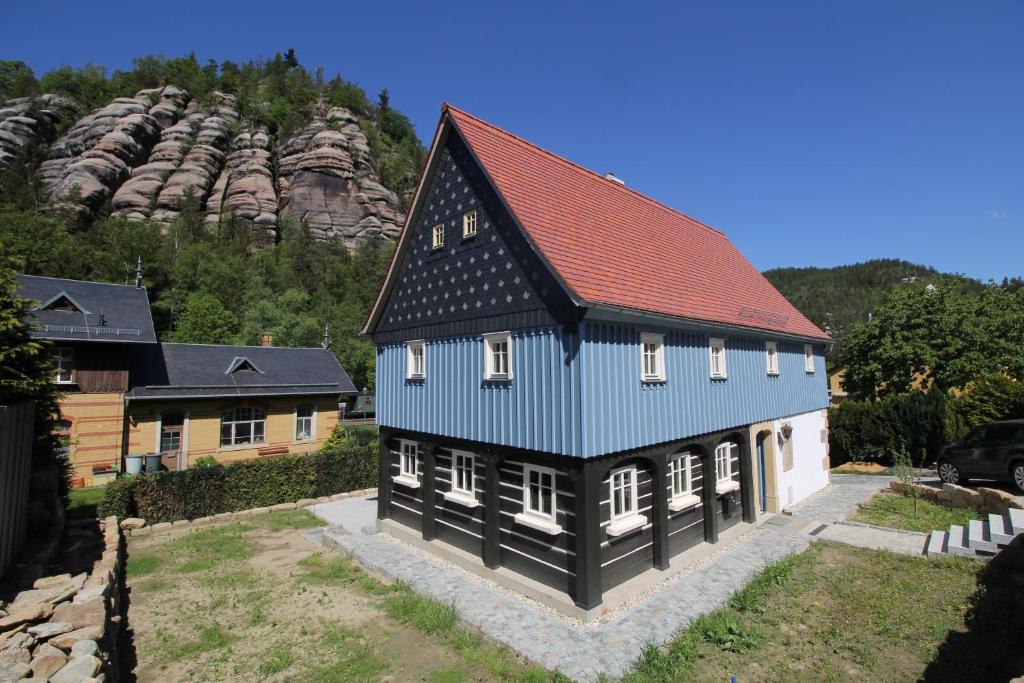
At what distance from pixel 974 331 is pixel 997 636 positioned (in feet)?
95.2

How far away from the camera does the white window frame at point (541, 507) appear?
30.3 ft

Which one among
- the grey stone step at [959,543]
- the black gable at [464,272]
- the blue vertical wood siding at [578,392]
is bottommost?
the grey stone step at [959,543]

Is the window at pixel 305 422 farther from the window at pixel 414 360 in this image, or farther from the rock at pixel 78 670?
the rock at pixel 78 670

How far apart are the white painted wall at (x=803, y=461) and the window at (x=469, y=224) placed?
1185 cm

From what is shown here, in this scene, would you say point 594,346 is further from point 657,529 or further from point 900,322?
point 900,322

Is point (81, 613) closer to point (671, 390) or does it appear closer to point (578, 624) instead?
point (578, 624)

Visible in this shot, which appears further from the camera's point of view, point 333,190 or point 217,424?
point 333,190

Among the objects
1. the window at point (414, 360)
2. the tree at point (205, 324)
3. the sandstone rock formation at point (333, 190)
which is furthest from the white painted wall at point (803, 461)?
the sandstone rock formation at point (333, 190)

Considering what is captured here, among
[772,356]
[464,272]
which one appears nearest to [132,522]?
[464,272]

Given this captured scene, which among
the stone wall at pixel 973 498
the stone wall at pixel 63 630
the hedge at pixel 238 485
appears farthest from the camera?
the hedge at pixel 238 485

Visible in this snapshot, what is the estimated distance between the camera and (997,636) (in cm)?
744

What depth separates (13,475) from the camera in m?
8.05

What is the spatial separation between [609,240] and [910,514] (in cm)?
1312

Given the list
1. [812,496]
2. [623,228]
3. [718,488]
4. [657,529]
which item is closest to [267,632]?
[657,529]
